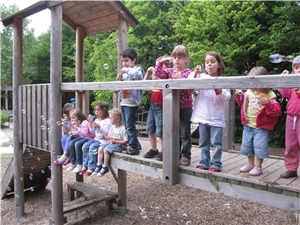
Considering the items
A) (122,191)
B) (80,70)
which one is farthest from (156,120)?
(80,70)

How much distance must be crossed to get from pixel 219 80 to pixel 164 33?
47.1ft

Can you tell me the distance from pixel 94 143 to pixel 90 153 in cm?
15

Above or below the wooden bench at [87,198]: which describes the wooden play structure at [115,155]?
above

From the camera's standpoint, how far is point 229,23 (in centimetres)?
1144

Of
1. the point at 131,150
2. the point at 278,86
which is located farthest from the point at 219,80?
the point at 131,150

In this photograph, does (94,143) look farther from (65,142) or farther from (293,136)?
(293,136)

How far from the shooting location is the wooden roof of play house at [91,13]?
522cm

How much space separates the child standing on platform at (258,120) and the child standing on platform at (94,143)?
6.63ft

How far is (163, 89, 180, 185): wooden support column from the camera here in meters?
3.07

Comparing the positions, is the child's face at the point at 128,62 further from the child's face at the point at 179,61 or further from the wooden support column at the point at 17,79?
the wooden support column at the point at 17,79

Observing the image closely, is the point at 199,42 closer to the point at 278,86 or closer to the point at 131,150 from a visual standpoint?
the point at 131,150

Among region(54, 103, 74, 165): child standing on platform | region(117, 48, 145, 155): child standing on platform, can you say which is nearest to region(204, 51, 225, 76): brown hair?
region(117, 48, 145, 155): child standing on platform

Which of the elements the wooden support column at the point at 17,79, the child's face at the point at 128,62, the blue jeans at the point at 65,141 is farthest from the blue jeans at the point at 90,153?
the wooden support column at the point at 17,79

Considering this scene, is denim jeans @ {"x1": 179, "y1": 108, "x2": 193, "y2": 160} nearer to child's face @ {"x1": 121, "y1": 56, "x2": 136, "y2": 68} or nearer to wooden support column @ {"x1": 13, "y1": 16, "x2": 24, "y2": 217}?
child's face @ {"x1": 121, "y1": 56, "x2": 136, "y2": 68}
